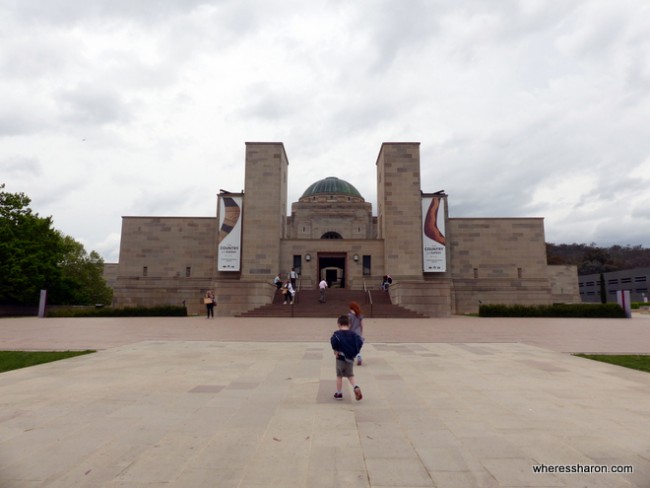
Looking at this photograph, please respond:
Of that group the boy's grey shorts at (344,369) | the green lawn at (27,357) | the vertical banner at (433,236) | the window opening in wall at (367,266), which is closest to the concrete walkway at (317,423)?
the boy's grey shorts at (344,369)

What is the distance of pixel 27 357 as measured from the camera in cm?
927

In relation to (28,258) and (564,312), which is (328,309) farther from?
(28,258)

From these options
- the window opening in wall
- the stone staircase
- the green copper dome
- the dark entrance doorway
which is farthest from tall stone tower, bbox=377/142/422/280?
the green copper dome

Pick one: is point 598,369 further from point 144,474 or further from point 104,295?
point 104,295

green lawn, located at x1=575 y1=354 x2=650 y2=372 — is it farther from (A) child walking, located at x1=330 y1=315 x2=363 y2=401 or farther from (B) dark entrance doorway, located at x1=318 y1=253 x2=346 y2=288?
(B) dark entrance doorway, located at x1=318 y1=253 x2=346 y2=288

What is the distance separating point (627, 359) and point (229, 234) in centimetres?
2790

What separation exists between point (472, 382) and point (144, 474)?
213 inches

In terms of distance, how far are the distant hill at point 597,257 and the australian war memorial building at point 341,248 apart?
52772 mm

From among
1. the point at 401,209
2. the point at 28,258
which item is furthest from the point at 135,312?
the point at 401,209

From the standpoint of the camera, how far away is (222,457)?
3.70m

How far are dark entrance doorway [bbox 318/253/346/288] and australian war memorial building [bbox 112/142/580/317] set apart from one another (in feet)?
0.43

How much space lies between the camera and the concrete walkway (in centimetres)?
337

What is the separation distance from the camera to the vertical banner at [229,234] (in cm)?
3231

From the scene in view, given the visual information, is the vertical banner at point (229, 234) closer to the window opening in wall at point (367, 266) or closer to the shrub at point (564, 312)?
the window opening in wall at point (367, 266)
